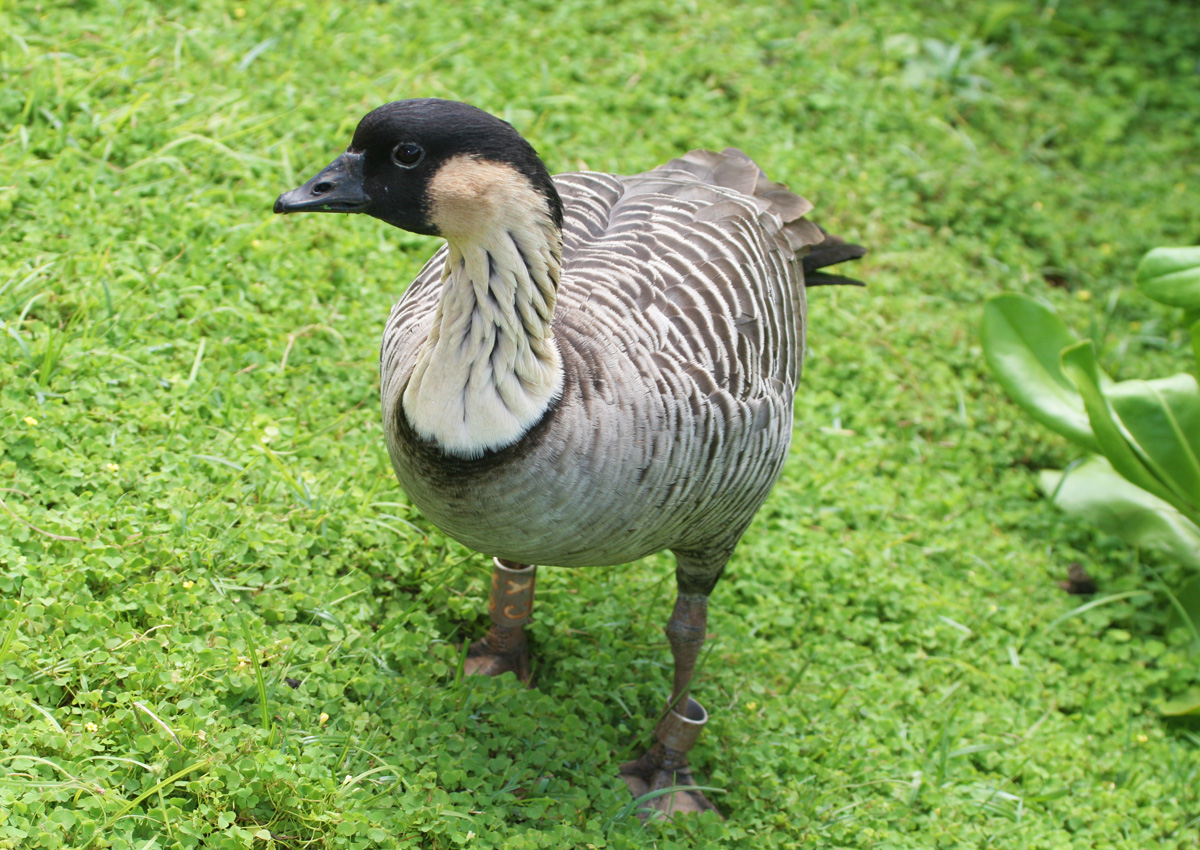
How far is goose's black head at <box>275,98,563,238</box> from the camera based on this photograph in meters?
2.75

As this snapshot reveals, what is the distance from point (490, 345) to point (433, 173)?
1.50ft

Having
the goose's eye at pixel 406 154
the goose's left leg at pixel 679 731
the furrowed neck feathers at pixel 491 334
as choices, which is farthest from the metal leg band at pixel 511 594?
the goose's eye at pixel 406 154

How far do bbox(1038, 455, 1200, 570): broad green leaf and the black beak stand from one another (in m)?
3.98

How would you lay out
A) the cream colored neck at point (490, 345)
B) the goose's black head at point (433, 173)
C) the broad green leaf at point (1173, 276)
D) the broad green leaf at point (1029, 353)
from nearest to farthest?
the goose's black head at point (433, 173) < the cream colored neck at point (490, 345) < the broad green leaf at point (1173, 276) < the broad green leaf at point (1029, 353)

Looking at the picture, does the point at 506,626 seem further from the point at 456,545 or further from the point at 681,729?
the point at 681,729

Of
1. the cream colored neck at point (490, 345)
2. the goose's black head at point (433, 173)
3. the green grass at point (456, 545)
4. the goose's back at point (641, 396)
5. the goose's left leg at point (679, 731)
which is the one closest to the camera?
the goose's black head at point (433, 173)

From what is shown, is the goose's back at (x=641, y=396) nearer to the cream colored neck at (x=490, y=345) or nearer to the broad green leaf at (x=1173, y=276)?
the cream colored neck at (x=490, y=345)

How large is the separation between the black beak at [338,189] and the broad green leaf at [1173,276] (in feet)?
11.9

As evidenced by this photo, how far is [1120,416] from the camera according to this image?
16.4 ft

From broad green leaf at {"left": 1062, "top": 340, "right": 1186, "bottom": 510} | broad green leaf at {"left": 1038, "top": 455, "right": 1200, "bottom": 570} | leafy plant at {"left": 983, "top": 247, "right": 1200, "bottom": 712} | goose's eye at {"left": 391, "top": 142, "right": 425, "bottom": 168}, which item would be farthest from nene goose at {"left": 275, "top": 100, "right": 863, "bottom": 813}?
broad green leaf at {"left": 1038, "top": 455, "right": 1200, "bottom": 570}

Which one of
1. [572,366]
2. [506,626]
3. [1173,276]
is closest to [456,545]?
[506,626]

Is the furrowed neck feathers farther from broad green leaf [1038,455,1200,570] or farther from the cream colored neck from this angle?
broad green leaf [1038,455,1200,570]

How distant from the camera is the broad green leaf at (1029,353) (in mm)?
5410

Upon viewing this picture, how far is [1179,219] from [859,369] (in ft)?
9.75
